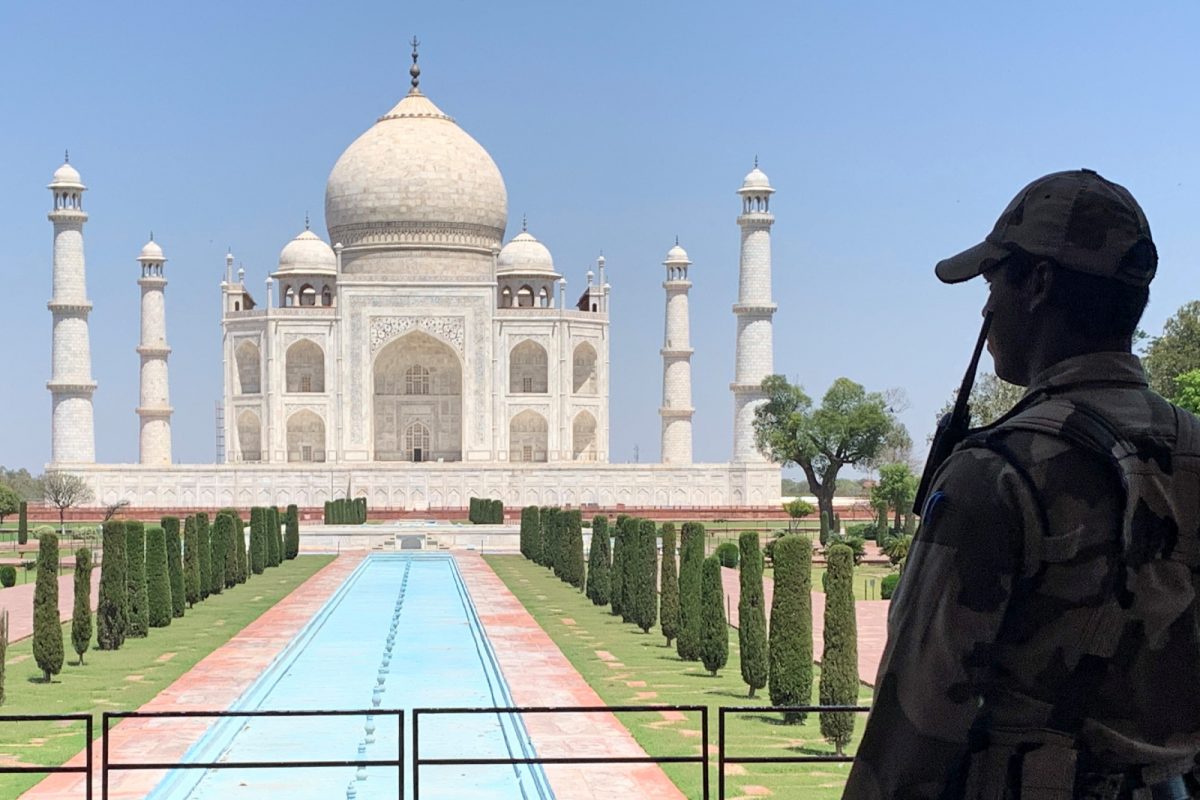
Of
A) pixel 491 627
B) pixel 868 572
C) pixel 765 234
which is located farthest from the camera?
pixel 765 234

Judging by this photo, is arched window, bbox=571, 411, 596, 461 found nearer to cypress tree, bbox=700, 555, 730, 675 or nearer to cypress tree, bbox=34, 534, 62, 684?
cypress tree, bbox=700, 555, 730, 675

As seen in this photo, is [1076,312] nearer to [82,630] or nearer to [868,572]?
[82,630]

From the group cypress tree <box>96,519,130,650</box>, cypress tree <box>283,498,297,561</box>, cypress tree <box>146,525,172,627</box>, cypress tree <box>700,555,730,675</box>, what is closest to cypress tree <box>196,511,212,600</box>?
cypress tree <box>146,525,172,627</box>

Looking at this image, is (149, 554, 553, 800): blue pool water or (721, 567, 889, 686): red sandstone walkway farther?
(721, 567, 889, 686): red sandstone walkway

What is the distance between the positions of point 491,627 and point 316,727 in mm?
4871

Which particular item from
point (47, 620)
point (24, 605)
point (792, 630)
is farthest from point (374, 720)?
point (24, 605)

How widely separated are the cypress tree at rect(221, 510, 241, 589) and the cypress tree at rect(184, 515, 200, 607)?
1.78 meters

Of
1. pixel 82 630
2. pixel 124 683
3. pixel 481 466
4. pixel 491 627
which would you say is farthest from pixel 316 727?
pixel 481 466

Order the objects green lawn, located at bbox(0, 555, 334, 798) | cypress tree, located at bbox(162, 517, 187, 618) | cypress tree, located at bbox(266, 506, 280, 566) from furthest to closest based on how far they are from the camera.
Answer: cypress tree, located at bbox(266, 506, 280, 566) < cypress tree, located at bbox(162, 517, 187, 618) < green lawn, located at bbox(0, 555, 334, 798)

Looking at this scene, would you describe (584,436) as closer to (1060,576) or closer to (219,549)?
(219,549)

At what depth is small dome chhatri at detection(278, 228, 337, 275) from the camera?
41219 mm

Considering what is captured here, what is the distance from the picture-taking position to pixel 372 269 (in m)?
40.1

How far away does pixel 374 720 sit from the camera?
9.42 metres

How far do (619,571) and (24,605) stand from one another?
5936 mm
